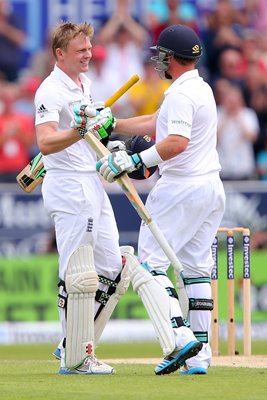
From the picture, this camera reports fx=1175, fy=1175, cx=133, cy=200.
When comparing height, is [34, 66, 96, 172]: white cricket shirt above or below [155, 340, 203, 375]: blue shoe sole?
above

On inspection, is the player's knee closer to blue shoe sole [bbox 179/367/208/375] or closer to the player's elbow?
blue shoe sole [bbox 179/367/208/375]

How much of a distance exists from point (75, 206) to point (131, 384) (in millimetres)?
1156

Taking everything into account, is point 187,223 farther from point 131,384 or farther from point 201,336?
point 131,384

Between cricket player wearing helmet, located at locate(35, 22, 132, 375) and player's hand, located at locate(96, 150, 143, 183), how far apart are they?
0.76ft

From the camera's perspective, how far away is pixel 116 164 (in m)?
6.11

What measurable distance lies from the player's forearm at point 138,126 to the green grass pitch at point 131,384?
1408mm

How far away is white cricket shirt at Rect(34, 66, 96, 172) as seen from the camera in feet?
21.2

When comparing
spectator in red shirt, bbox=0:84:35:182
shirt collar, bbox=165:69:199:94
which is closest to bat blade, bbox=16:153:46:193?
shirt collar, bbox=165:69:199:94

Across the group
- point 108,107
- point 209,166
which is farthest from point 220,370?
point 108,107

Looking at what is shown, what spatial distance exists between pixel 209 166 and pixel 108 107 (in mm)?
646

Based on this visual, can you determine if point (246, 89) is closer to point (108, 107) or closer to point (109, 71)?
point (109, 71)

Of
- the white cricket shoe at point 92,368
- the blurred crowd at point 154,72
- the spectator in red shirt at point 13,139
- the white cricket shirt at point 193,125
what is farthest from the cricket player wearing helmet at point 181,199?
the spectator in red shirt at point 13,139

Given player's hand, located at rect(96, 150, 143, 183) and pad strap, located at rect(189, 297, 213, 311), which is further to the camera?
pad strap, located at rect(189, 297, 213, 311)

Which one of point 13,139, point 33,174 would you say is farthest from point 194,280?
point 13,139
